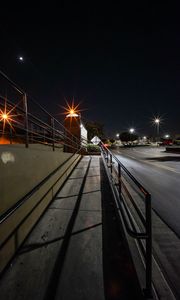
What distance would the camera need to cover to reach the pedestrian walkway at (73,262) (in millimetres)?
2430

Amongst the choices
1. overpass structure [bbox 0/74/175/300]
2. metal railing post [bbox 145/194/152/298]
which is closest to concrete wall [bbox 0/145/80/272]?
overpass structure [bbox 0/74/175/300]

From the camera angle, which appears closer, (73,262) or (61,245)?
(73,262)

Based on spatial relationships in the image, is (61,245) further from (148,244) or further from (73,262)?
(148,244)

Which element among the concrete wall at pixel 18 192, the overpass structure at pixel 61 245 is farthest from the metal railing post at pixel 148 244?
the concrete wall at pixel 18 192

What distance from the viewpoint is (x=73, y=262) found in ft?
9.69

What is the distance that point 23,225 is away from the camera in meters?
3.42

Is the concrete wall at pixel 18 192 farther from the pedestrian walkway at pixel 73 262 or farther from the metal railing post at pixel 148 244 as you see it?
the metal railing post at pixel 148 244

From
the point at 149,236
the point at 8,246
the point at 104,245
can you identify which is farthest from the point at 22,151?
the point at 149,236

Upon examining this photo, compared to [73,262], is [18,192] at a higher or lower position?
higher

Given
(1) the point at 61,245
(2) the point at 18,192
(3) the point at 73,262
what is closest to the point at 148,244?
(3) the point at 73,262

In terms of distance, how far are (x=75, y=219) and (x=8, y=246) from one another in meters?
1.65

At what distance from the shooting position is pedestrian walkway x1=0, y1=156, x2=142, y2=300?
2430 millimetres

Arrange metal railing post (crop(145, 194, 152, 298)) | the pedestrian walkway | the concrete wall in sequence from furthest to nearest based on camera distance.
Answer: the concrete wall, the pedestrian walkway, metal railing post (crop(145, 194, 152, 298))

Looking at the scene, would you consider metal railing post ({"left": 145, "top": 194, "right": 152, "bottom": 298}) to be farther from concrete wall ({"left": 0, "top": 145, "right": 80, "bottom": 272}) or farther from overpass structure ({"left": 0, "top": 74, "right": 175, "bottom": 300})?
concrete wall ({"left": 0, "top": 145, "right": 80, "bottom": 272})
